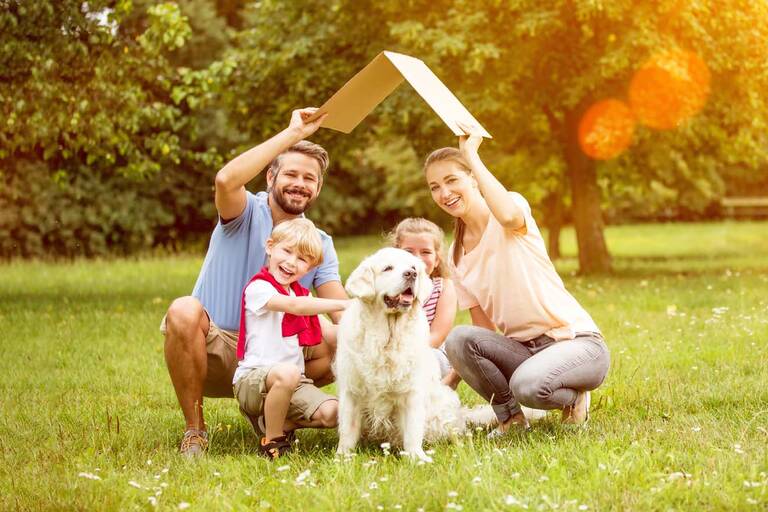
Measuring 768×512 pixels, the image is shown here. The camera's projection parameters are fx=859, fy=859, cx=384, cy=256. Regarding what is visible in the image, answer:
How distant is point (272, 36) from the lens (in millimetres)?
15211

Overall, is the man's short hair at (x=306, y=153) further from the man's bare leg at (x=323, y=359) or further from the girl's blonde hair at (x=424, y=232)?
the man's bare leg at (x=323, y=359)

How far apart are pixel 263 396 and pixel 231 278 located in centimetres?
84

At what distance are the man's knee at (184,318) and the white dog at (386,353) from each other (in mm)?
810

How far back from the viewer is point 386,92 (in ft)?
16.3

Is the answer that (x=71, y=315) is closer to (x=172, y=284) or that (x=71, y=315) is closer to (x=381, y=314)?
(x=172, y=284)

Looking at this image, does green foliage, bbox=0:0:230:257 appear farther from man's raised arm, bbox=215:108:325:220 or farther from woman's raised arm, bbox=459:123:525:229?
woman's raised arm, bbox=459:123:525:229

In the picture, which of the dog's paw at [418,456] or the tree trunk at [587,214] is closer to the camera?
the dog's paw at [418,456]

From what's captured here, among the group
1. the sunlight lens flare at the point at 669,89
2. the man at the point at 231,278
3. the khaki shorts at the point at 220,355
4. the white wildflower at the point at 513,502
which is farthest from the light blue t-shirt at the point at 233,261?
the sunlight lens flare at the point at 669,89

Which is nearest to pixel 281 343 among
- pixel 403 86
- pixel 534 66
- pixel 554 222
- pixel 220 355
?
pixel 220 355

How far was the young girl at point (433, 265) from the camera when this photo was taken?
5254 mm

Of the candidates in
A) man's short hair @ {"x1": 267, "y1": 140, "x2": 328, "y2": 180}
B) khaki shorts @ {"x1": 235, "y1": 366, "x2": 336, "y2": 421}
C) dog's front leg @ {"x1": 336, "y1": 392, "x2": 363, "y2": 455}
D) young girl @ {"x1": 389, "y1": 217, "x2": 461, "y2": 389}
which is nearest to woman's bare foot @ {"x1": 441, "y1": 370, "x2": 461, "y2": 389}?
young girl @ {"x1": 389, "y1": 217, "x2": 461, "y2": 389}

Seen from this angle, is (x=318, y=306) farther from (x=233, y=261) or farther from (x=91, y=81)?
(x=91, y=81)

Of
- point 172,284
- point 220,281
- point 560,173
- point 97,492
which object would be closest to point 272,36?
point 172,284

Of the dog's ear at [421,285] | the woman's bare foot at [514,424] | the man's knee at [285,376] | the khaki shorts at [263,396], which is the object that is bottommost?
the woman's bare foot at [514,424]
